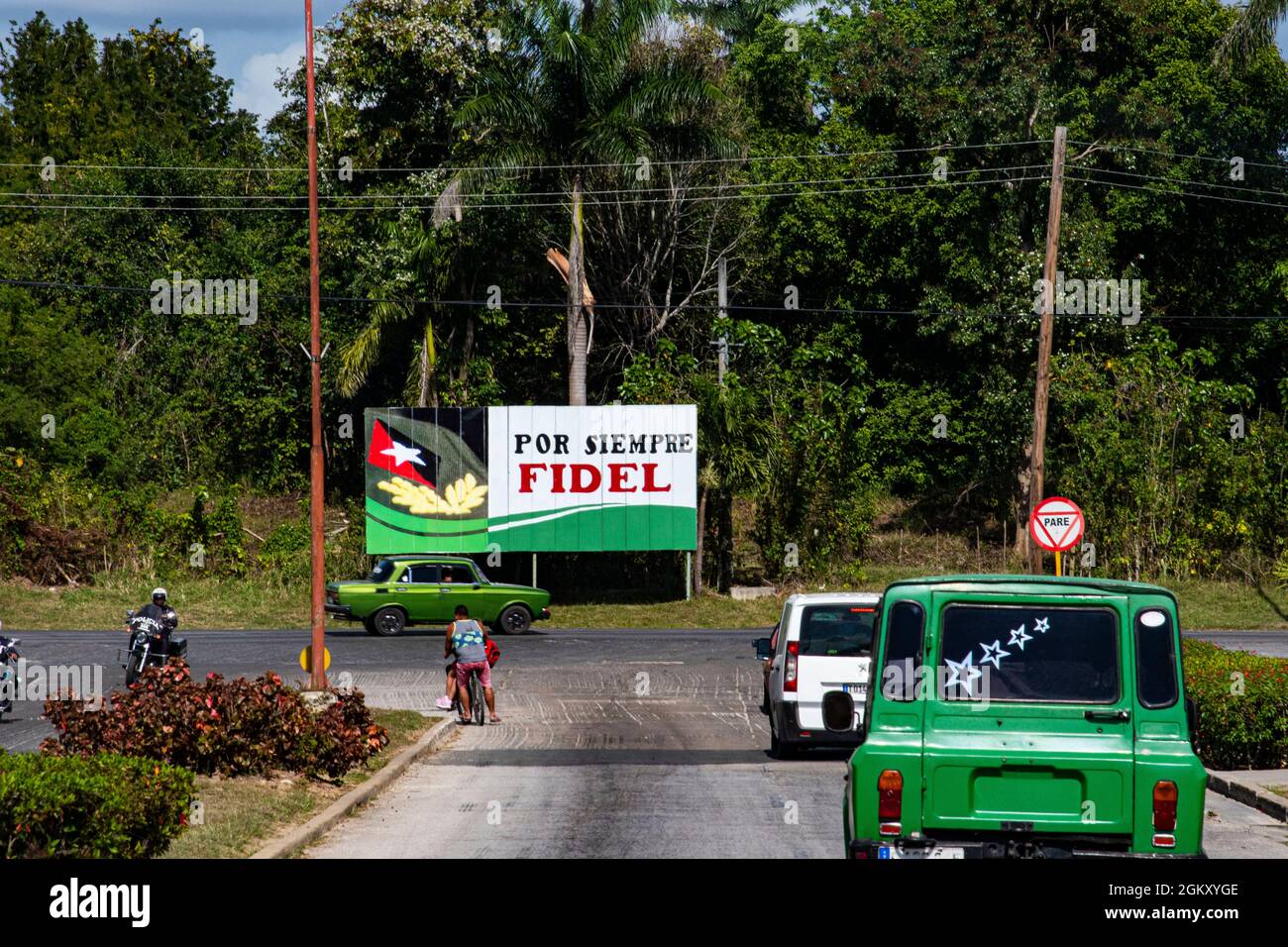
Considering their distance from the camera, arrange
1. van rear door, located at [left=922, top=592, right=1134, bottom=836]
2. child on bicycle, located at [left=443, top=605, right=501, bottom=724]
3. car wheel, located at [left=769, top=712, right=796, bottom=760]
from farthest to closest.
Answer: child on bicycle, located at [left=443, top=605, right=501, bottom=724] → car wheel, located at [left=769, top=712, right=796, bottom=760] → van rear door, located at [left=922, top=592, right=1134, bottom=836]

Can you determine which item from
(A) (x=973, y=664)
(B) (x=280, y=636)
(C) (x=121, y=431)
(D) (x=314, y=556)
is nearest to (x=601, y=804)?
(A) (x=973, y=664)

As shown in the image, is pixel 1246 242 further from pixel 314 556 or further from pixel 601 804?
pixel 601 804

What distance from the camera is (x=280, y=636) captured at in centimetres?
3412

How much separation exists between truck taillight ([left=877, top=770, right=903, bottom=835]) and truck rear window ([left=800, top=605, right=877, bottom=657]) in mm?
8789

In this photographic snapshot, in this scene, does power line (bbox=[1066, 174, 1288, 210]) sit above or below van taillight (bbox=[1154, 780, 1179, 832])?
above

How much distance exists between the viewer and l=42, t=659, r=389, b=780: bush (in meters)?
14.5

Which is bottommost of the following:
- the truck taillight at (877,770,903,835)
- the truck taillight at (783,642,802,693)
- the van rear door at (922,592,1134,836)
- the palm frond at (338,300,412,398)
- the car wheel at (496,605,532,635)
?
the car wheel at (496,605,532,635)

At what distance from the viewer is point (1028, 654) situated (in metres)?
8.94

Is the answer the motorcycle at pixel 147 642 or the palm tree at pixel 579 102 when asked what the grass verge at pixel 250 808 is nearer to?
the motorcycle at pixel 147 642

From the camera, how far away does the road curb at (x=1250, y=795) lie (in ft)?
45.6

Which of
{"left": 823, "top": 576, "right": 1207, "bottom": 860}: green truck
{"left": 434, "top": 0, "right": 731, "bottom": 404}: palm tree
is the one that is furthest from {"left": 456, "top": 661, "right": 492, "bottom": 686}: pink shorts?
{"left": 434, "top": 0, "right": 731, "bottom": 404}: palm tree

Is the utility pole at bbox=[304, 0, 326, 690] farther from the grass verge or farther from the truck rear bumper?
the truck rear bumper

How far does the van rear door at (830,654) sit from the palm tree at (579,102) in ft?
84.2
